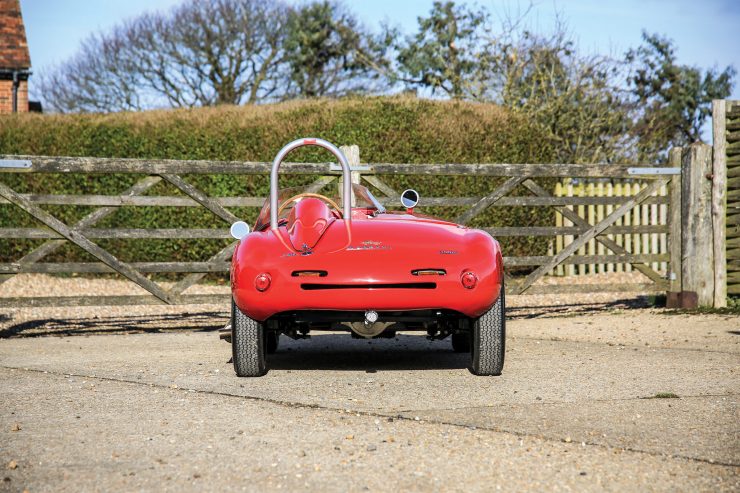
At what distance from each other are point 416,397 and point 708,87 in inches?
1285

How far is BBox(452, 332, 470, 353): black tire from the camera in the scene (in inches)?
309

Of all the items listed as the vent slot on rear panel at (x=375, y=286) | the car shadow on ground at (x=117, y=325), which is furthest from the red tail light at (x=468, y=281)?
the car shadow on ground at (x=117, y=325)

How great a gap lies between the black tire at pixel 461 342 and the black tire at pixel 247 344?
2046 millimetres

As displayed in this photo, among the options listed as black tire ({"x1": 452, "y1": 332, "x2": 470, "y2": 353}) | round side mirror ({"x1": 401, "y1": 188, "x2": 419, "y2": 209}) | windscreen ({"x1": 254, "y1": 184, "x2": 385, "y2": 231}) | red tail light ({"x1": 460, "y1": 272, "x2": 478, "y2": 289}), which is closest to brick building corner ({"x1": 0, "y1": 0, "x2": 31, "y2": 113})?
windscreen ({"x1": 254, "y1": 184, "x2": 385, "y2": 231})

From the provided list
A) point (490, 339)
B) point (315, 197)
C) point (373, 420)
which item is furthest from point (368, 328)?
point (373, 420)

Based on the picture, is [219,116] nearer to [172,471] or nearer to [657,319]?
[657,319]

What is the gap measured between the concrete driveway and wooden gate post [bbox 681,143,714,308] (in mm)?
2610

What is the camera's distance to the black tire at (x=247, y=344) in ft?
20.6

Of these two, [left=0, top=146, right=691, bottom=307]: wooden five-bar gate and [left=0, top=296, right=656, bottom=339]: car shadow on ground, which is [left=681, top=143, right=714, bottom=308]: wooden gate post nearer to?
[left=0, top=146, right=691, bottom=307]: wooden five-bar gate

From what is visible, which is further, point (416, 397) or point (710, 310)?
point (710, 310)

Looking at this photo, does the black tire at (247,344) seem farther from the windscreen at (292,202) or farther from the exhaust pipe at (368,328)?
the windscreen at (292,202)

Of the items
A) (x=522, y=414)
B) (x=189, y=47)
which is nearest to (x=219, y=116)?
(x=522, y=414)

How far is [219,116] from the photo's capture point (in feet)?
49.9

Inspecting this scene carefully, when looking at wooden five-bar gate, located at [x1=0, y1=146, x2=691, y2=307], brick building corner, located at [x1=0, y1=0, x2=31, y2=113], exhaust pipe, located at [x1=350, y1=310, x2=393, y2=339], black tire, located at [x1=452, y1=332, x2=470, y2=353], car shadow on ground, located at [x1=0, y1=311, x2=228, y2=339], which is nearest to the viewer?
exhaust pipe, located at [x1=350, y1=310, x2=393, y2=339]
